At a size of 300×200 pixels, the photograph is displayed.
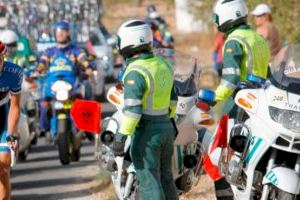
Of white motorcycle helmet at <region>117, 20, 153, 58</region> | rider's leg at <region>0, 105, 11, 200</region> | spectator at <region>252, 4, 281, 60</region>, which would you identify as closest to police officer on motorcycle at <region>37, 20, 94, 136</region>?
spectator at <region>252, 4, 281, 60</region>

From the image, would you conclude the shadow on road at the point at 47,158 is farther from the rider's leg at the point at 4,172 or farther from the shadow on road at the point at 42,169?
the rider's leg at the point at 4,172

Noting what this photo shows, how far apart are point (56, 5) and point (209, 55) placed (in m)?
10.2

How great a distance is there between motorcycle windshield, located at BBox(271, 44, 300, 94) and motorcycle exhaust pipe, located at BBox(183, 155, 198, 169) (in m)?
1.47

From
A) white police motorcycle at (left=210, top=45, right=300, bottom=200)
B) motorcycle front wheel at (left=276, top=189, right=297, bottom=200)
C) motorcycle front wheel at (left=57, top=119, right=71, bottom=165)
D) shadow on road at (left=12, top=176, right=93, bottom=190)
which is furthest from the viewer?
motorcycle front wheel at (left=57, top=119, right=71, bottom=165)

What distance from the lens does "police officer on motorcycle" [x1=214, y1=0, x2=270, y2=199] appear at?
34.1ft

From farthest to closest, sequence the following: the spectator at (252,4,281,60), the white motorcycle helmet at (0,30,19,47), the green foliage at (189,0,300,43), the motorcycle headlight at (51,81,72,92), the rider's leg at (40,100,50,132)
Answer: the green foliage at (189,0,300,43) → the white motorcycle helmet at (0,30,19,47) → the rider's leg at (40,100,50,132) → the motorcycle headlight at (51,81,72,92) → the spectator at (252,4,281,60)

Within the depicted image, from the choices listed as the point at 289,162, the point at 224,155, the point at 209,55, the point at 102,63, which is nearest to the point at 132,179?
the point at 224,155

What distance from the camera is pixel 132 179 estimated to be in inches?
396

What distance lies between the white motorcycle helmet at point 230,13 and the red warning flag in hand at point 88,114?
1.41 m

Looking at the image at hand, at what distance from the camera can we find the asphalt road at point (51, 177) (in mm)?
12945

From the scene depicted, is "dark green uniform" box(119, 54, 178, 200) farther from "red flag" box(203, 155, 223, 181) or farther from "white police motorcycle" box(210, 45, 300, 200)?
"red flag" box(203, 155, 223, 181)

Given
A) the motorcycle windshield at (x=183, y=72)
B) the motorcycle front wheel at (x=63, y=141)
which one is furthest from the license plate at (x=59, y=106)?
the motorcycle windshield at (x=183, y=72)

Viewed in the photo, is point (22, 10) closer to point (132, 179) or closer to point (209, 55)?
point (209, 55)

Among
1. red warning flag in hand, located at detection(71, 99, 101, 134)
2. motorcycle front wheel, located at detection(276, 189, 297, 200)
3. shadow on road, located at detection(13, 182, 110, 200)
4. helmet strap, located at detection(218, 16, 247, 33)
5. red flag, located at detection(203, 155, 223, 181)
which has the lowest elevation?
shadow on road, located at detection(13, 182, 110, 200)
